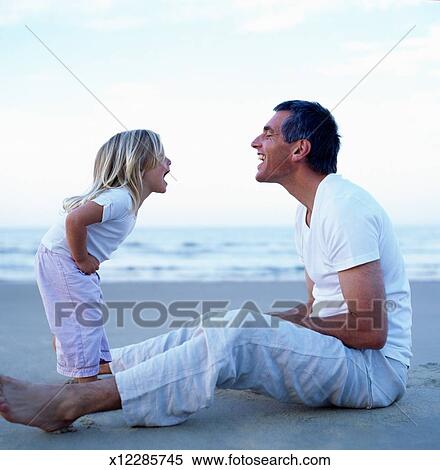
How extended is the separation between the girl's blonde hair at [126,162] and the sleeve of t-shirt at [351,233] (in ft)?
4.40

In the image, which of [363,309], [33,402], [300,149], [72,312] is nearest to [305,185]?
[300,149]

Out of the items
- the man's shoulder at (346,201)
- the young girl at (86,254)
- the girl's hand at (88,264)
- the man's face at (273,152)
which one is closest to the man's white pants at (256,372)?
the man's shoulder at (346,201)

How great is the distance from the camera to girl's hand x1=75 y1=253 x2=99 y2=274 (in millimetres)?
3316

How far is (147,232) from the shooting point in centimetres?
2644

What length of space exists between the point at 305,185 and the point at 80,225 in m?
1.11

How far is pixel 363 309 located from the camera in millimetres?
2383

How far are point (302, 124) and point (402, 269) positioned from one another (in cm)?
79

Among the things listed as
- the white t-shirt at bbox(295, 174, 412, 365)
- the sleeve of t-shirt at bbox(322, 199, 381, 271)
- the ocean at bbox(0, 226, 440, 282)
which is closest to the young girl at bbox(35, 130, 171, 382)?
the white t-shirt at bbox(295, 174, 412, 365)

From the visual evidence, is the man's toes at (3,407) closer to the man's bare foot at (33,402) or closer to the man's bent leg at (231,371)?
the man's bare foot at (33,402)

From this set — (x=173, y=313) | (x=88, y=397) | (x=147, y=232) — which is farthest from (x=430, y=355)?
(x=147, y=232)

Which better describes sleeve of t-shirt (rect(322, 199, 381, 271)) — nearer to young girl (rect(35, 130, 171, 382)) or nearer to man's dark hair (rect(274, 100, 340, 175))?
man's dark hair (rect(274, 100, 340, 175))

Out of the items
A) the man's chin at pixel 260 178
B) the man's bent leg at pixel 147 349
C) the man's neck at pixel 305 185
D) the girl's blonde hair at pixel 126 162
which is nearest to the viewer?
the man's bent leg at pixel 147 349

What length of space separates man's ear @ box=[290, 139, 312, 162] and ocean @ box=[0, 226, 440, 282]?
8095 mm

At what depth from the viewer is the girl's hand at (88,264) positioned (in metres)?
3.32
